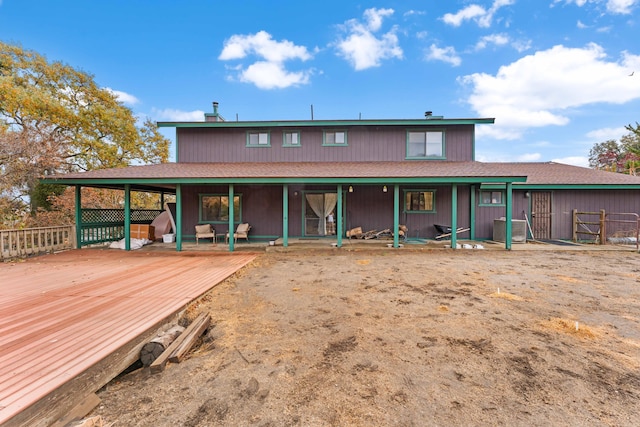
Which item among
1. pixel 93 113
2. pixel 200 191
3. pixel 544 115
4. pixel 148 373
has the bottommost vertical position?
pixel 148 373

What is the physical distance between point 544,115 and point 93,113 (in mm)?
41681

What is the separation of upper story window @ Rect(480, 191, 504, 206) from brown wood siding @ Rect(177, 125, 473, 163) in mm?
1742

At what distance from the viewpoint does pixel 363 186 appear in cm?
1051

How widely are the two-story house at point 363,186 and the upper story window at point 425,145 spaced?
0.04 metres

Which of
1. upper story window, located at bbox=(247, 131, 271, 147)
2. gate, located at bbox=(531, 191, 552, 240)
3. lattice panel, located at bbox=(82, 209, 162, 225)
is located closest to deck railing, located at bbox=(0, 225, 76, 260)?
lattice panel, located at bbox=(82, 209, 162, 225)

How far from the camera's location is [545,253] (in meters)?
8.26

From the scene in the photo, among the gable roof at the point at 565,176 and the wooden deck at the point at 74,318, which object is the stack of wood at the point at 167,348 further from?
the gable roof at the point at 565,176

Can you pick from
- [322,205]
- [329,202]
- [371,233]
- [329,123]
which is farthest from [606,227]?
[329,123]

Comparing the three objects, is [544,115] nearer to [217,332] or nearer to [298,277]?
[298,277]

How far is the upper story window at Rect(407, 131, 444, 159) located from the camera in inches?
435

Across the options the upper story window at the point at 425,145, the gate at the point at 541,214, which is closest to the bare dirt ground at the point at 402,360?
the gate at the point at 541,214

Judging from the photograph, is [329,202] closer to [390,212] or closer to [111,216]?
[390,212]

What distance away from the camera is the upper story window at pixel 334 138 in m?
11.2

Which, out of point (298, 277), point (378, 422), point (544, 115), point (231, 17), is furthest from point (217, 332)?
point (544, 115)
